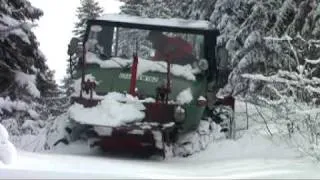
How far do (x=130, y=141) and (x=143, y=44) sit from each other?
7.82 ft

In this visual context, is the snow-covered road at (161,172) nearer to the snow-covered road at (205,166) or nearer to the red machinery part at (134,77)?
the snow-covered road at (205,166)

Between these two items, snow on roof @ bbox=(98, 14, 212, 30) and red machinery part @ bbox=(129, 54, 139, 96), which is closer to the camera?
red machinery part @ bbox=(129, 54, 139, 96)

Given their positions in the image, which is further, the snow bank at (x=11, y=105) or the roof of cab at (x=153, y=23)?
the snow bank at (x=11, y=105)

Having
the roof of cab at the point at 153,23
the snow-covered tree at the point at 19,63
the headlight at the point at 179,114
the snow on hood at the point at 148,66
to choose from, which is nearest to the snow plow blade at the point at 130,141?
the headlight at the point at 179,114

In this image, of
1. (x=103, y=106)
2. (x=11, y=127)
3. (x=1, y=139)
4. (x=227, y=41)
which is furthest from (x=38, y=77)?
(x=1, y=139)

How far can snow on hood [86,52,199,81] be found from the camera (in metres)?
11.6

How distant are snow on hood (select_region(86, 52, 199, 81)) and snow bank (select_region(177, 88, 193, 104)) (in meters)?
0.36

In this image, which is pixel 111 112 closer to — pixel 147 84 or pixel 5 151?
pixel 147 84

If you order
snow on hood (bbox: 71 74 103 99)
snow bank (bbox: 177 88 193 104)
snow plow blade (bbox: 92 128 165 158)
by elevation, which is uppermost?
snow on hood (bbox: 71 74 103 99)

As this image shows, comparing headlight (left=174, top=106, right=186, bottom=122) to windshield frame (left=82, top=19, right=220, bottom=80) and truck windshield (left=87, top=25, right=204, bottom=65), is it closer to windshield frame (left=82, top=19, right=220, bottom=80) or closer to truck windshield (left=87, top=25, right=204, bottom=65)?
truck windshield (left=87, top=25, right=204, bottom=65)

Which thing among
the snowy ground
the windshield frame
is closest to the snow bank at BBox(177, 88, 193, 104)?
the snowy ground

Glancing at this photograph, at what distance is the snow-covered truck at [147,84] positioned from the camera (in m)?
10.2

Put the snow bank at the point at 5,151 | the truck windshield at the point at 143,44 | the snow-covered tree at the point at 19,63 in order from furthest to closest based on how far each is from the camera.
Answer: the snow-covered tree at the point at 19,63
the truck windshield at the point at 143,44
the snow bank at the point at 5,151

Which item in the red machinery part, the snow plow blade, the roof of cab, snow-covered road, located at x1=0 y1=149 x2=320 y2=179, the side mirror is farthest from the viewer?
the roof of cab
